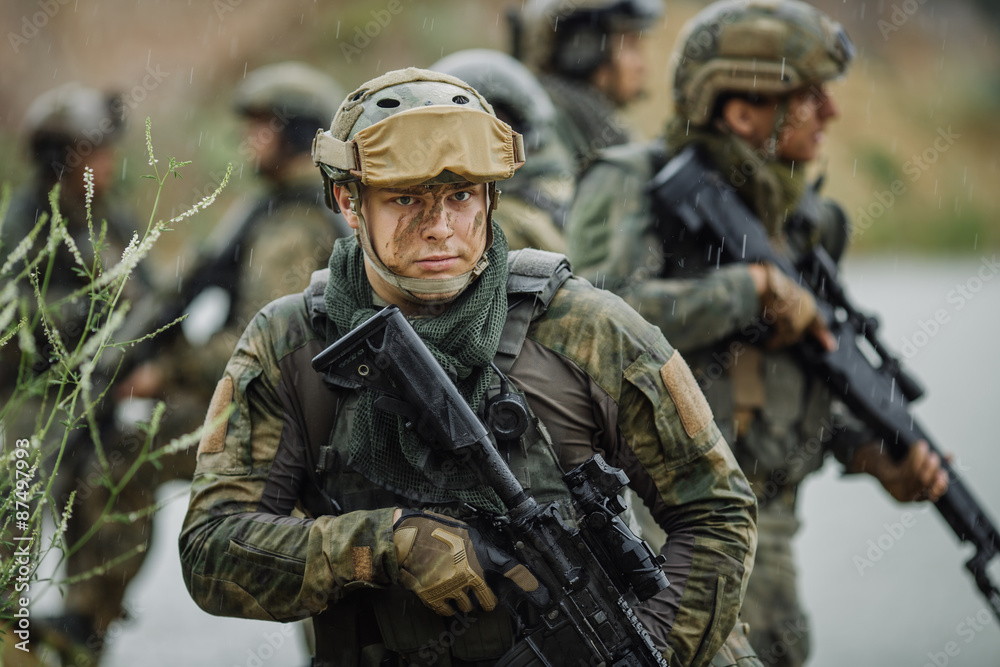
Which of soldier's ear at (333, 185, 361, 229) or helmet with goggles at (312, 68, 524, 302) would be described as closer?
helmet with goggles at (312, 68, 524, 302)

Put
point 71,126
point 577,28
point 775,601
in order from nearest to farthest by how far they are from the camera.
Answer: point 775,601 → point 71,126 → point 577,28

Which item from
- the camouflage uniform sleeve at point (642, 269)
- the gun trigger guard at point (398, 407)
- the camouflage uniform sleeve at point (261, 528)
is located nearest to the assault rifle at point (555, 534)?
the gun trigger guard at point (398, 407)

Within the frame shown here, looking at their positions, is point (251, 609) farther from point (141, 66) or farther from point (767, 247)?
point (141, 66)

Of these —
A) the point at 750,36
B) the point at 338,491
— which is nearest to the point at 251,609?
the point at 338,491

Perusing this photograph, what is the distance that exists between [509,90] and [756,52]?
1245 mm

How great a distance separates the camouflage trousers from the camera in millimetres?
4047

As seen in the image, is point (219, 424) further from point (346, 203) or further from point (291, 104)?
point (291, 104)

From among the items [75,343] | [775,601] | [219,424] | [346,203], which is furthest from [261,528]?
[75,343]

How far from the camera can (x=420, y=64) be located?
771 inches

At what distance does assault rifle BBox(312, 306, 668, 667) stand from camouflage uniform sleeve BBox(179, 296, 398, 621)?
9.2 inches
